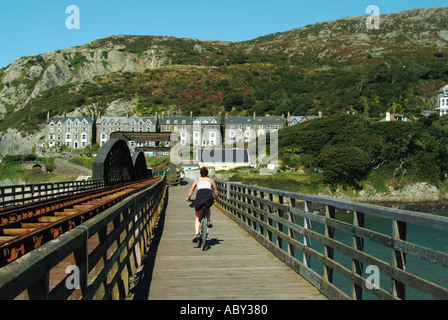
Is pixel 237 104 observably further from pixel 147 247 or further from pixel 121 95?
pixel 147 247

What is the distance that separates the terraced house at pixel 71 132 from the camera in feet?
395

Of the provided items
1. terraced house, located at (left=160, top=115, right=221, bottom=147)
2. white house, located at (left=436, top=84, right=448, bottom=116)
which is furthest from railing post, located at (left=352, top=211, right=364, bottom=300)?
white house, located at (left=436, top=84, right=448, bottom=116)

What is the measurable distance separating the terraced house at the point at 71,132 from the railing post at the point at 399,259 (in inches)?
4846

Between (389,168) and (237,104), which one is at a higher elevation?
(237,104)

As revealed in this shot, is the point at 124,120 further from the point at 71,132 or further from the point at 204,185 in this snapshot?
the point at 204,185

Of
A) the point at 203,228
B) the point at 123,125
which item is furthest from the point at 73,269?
the point at 123,125

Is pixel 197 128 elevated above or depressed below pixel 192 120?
below

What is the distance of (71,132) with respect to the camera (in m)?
122

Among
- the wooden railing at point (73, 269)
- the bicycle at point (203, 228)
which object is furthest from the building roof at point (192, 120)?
the wooden railing at point (73, 269)

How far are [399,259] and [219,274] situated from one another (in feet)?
12.1
